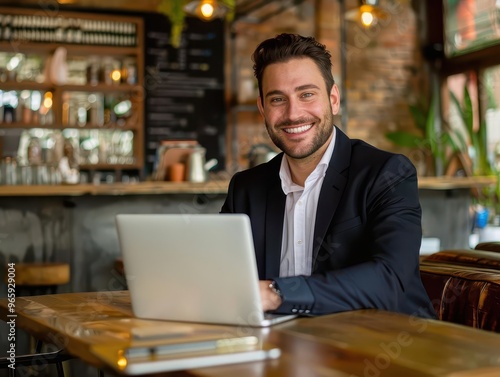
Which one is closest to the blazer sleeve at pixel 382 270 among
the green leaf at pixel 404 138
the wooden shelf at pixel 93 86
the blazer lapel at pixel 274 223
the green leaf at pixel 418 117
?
the blazer lapel at pixel 274 223

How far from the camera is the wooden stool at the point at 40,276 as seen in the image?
3.98 metres

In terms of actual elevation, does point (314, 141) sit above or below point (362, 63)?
Result: below

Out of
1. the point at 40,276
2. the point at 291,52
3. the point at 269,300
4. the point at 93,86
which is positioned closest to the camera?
the point at 269,300

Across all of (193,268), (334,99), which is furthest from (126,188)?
(193,268)

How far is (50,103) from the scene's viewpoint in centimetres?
680

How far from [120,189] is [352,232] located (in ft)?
8.42

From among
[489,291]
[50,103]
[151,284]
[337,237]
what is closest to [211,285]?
[151,284]

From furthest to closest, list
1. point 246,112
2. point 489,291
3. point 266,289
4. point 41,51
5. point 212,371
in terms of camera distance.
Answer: point 246,112
point 41,51
point 489,291
point 266,289
point 212,371

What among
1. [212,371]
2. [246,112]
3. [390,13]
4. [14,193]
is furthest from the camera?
[390,13]

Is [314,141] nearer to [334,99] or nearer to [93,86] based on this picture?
[334,99]

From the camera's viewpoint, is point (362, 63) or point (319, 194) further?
point (362, 63)

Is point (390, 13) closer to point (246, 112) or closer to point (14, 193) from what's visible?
point (246, 112)

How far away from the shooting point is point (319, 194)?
7.00 ft

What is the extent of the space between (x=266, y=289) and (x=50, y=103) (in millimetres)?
5518
